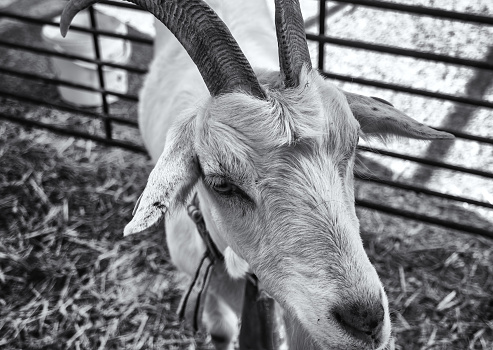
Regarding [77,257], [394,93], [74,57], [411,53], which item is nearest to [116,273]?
[77,257]

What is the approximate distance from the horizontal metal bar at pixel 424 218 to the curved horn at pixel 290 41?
6.56ft

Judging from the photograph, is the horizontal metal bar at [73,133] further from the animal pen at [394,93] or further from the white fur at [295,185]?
the white fur at [295,185]

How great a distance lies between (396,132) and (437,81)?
3.01m

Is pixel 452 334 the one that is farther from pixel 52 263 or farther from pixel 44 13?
pixel 44 13

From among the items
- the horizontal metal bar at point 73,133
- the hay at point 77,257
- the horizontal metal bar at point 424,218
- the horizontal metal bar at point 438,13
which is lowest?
the hay at point 77,257

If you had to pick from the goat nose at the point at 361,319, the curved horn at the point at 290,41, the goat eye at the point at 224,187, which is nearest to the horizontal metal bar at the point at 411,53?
the curved horn at the point at 290,41

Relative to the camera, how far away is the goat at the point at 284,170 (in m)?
1.81

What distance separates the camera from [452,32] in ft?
18.2

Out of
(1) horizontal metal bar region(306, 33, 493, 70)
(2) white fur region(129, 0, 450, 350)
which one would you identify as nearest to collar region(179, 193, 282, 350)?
(2) white fur region(129, 0, 450, 350)

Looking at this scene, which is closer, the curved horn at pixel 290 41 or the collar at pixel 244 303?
the curved horn at pixel 290 41

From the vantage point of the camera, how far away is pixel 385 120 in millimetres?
2248

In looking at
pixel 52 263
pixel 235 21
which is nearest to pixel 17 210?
pixel 52 263

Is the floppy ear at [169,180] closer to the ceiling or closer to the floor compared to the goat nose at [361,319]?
closer to the ceiling

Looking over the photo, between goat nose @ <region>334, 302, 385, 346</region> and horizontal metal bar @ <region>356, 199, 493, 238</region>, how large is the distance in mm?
2155
